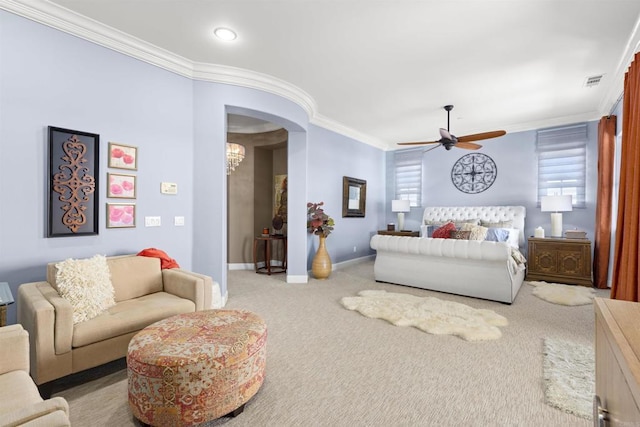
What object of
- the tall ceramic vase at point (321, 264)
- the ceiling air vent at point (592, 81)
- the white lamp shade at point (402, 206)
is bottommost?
the tall ceramic vase at point (321, 264)

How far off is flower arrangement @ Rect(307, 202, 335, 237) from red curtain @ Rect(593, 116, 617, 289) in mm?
4246

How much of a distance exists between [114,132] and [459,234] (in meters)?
4.97

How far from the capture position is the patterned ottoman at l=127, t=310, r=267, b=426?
5.28ft

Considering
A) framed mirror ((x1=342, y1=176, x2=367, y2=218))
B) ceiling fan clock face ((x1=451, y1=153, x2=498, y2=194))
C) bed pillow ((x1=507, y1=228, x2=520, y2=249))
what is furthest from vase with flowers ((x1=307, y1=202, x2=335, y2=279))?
ceiling fan clock face ((x1=451, y1=153, x2=498, y2=194))

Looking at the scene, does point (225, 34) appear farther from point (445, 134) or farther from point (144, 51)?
point (445, 134)

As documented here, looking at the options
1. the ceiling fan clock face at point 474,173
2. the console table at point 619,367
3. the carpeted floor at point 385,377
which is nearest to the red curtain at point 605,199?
the carpeted floor at point 385,377

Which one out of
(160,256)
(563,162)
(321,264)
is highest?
(563,162)

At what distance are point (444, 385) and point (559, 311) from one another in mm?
2499

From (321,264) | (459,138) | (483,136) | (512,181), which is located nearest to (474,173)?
(512,181)

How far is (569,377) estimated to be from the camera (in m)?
2.15

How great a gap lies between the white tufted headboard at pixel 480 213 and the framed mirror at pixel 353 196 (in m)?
1.47

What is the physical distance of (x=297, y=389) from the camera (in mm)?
2055

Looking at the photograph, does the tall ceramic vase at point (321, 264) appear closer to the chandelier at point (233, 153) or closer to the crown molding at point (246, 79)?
the chandelier at point (233, 153)

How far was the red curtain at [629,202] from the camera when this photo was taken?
2.69 m
